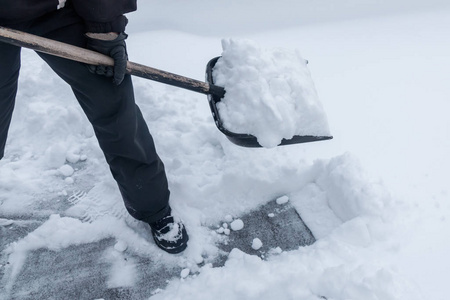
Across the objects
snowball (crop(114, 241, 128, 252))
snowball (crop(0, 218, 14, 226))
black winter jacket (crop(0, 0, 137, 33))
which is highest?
black winter jacket (crop(0, 0, 137, 33))

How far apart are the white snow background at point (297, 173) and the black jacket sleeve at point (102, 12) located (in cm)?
85

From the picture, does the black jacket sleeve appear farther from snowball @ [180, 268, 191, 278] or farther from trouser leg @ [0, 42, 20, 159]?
snowball @ [180, 268, 191, 278]

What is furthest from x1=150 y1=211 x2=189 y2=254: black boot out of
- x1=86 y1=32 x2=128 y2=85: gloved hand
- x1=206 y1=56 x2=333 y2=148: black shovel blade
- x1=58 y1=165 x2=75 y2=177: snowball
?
x1=86 y1=32 x2=128 y2=85: gloved hand

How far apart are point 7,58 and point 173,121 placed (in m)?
0.93

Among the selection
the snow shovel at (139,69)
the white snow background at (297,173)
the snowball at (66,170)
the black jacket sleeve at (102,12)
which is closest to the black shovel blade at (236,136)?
the snow shovel at (139,69)

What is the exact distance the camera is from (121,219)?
179 cm

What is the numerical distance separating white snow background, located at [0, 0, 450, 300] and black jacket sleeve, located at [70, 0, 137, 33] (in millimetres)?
848

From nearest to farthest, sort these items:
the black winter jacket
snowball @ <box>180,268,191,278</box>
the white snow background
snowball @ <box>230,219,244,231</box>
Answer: the black winter jacket
the white snow background
snowball @ <box>180,268,191,278</box>
snowball @ <box>230,219,244,231</box>

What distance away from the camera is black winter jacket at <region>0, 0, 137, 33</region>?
111 cm

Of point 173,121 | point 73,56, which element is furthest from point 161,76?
point 173,121

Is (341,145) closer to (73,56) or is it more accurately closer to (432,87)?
(432,87)

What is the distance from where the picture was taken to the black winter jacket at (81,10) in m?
1.11

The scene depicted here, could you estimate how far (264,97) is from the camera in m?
1.51

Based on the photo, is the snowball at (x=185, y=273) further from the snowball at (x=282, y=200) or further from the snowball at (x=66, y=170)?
the snowball at (x=66, y=170)
